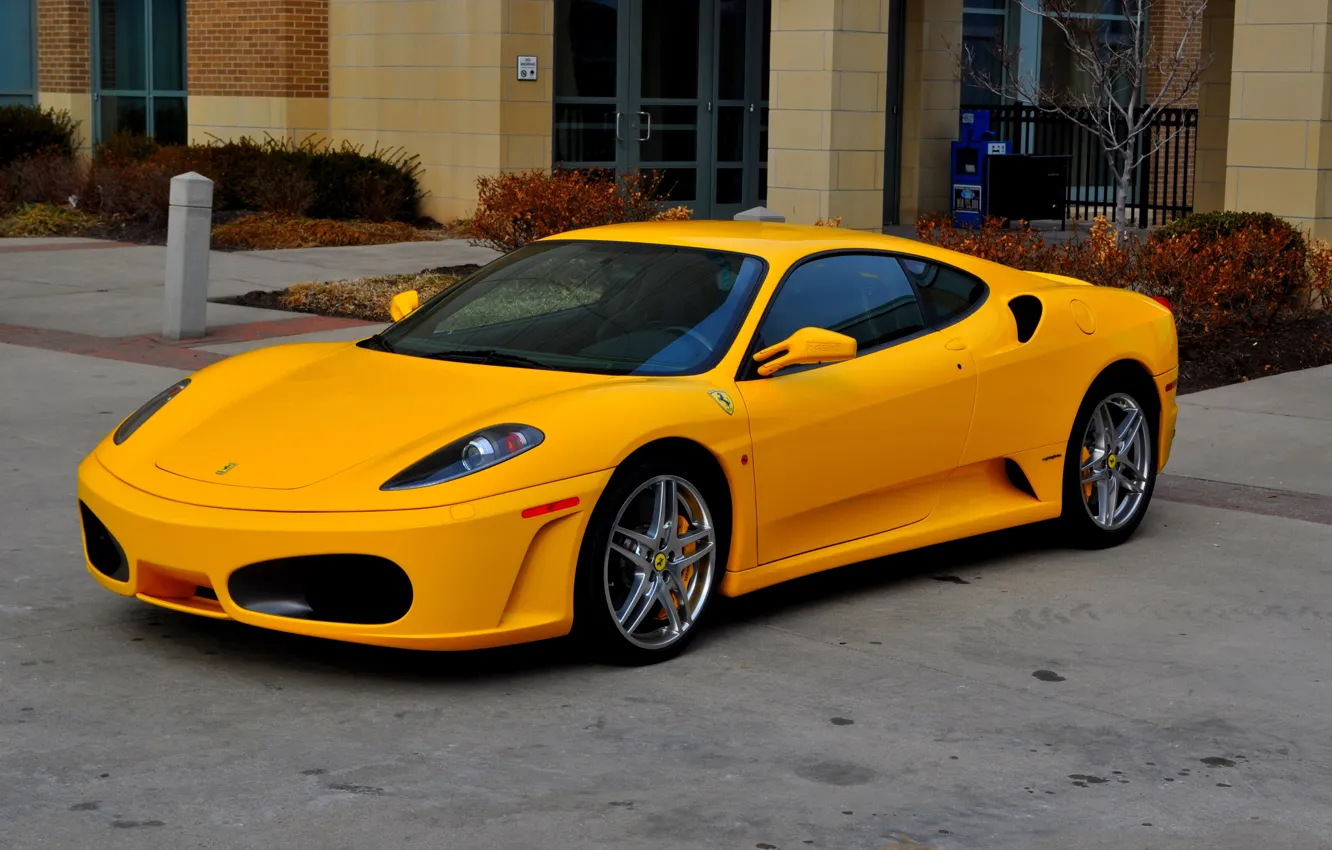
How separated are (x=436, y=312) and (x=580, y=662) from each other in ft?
5.55

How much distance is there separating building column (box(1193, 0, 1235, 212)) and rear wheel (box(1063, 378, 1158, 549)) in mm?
13016

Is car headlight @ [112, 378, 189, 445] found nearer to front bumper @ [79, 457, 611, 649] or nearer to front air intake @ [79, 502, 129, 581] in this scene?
front air intake @ [79, 502, 129, 581]

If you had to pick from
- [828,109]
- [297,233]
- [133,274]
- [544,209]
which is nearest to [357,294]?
[544,209]

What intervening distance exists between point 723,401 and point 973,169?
671 inches

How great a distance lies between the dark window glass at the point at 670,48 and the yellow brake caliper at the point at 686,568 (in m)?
16.9

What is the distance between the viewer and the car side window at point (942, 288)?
7023 millimetres

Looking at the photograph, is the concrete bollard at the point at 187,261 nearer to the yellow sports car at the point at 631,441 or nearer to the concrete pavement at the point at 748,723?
the concrete pavement at the point at 748,723

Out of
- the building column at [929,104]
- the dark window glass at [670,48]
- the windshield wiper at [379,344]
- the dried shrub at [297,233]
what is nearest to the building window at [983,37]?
the building column at [929,104]

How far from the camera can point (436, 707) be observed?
534 cm

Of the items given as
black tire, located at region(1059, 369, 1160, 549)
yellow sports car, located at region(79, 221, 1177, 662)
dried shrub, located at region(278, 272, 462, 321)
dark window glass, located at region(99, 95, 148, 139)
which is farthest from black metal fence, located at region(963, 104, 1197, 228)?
yellow sports car, located at region(79, 221, 1177, 662)

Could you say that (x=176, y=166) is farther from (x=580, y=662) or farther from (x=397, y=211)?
(x=580, y=662)

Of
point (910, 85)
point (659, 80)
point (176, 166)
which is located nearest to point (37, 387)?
point (176, 166)

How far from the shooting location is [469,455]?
548 centimetres

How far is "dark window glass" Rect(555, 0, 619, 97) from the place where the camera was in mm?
21609
